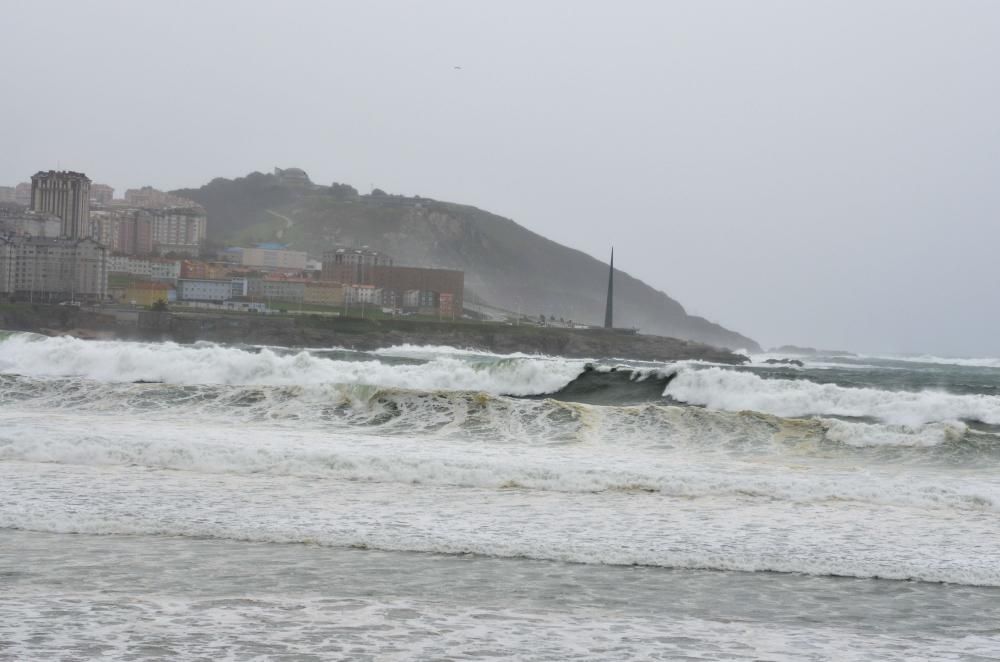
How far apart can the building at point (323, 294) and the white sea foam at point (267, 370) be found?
9503cm

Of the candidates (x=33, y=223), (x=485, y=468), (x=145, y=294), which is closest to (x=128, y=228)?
(x=33, y=223)

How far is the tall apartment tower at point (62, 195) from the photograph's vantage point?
148375mm

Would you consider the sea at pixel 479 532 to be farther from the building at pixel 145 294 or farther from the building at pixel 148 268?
the building at pixel 148 268

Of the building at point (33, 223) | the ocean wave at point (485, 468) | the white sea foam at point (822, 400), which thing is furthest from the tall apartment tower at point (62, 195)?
the ocean wave at point (485, 468)

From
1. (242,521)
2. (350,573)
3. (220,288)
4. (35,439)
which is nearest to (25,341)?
(35,439)

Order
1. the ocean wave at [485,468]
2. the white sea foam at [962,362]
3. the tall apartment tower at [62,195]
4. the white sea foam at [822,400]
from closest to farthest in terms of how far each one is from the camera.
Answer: the ocean wave at [485,468] < the white sea foam at [822,400] < the white sea foam at [962,362] < the tall apartment tower at [62,195]

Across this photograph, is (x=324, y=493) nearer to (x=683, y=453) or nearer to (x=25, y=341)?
(x=683, y=453)

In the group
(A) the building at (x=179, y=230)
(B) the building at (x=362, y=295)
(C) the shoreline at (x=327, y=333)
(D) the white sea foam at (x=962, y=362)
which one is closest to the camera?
(D) the white sea foam at (x=962, y=362)

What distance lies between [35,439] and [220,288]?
11295 cm

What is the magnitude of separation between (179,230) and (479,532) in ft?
610

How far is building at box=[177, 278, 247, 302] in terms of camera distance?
117m

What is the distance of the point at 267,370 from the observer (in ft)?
85.0

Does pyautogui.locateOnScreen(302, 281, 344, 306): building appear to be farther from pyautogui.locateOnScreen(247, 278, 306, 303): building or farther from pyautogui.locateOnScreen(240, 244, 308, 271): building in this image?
pyautogui.locateOnScreen(240, 244, 308, 271): building

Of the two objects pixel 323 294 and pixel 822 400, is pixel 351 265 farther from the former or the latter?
pixel 822 400
